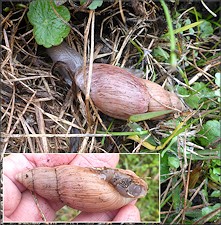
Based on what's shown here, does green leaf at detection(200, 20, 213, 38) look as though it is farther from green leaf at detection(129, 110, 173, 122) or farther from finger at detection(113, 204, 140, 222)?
finger at detection(113, 204, 140, 222)

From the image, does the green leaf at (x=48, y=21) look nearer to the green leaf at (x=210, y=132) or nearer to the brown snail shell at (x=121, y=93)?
the brown snail shell at (x=121, y=93)

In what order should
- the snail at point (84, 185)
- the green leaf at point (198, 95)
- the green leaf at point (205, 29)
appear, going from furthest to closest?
1. the green leaf at point (205, 29)
2. the green leaf at point (198, 95)
3. the snail at point (84, 185)

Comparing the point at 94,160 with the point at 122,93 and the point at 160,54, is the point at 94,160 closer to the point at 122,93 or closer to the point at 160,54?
the point at 122,93

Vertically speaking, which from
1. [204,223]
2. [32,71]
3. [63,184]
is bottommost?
[204,223]

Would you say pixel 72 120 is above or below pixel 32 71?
below

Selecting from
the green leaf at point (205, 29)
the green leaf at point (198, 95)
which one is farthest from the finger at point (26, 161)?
the green leaf at point (205, 29)

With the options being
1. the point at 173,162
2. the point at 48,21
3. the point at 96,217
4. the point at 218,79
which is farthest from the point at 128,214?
the point at 48,21

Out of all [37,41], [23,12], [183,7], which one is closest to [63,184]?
[37,41]

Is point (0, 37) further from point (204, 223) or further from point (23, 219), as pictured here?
point (204, 223)
